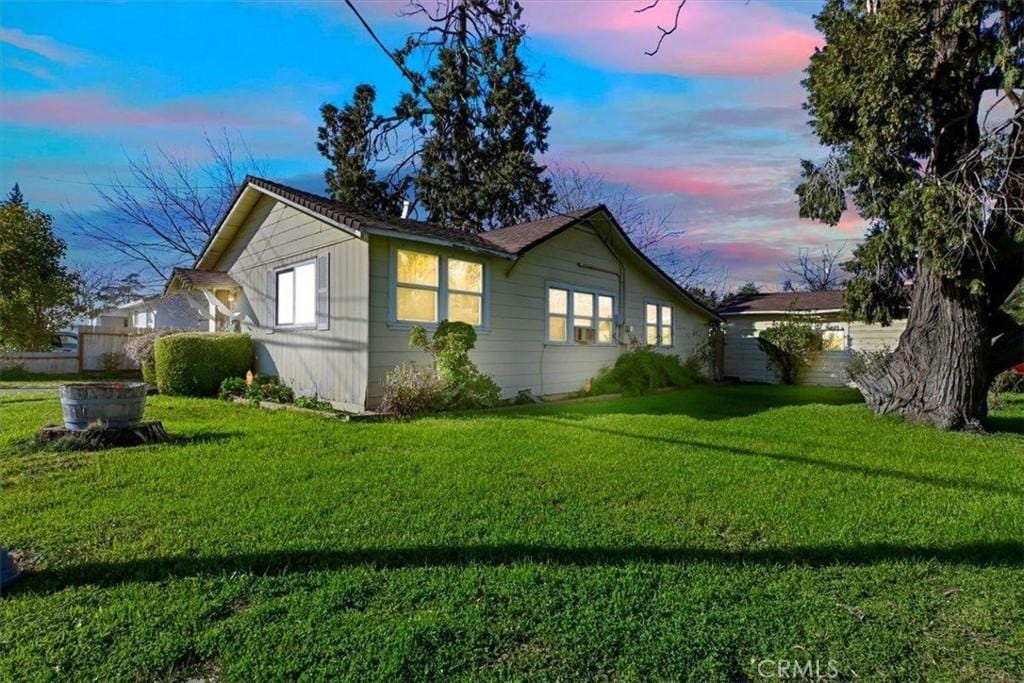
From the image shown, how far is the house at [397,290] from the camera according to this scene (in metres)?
8.95

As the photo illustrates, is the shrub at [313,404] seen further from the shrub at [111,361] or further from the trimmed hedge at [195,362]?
the shrub at [111,361]

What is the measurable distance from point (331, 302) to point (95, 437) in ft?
13.9

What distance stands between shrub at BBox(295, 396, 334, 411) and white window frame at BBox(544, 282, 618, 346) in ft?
16.6

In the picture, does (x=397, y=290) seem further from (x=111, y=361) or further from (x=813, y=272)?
(x=813, y=272)

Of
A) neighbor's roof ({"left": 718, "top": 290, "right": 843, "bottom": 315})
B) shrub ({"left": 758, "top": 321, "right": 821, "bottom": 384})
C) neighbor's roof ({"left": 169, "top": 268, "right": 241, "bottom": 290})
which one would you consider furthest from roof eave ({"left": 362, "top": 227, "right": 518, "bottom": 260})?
neighbor's roof ({"left": 718, "top": 290, "right": 843, "bottom": 315})

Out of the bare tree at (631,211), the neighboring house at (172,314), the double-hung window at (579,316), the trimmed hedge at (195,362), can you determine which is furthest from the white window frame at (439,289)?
the bare tree at (631,211)

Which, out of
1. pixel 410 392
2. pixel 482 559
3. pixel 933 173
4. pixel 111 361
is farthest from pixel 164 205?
pixel 933 173

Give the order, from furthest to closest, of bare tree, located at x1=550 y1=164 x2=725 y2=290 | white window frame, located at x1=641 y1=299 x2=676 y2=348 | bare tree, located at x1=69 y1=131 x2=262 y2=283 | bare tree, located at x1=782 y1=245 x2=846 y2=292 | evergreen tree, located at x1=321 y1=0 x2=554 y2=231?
bare tree, located at x1=782 y1=245 x2=846 y2=292, bare tree, located at x1=550 y1=164 x2=725 y2=290, bare tree, located at x1=69 y1=131 x2=262 y2=283, evergreen tree, located at x1=321 y1=0 x2=554 y2=231, white window frame, located at x1=641 y1=299 x2=676 y2=348

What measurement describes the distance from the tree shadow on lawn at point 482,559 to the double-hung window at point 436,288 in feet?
20.6

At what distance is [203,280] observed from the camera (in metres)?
12.4

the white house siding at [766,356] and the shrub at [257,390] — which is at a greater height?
the white house siding at [766,356]

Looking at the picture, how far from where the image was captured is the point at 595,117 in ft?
31.1

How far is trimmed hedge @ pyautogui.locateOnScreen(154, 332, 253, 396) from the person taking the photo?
10820mm

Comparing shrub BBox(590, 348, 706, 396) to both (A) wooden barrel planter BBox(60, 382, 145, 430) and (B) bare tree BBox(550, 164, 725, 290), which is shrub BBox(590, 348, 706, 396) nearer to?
(A) wooden barrel planter BBox(60, 382, 145, 430)
